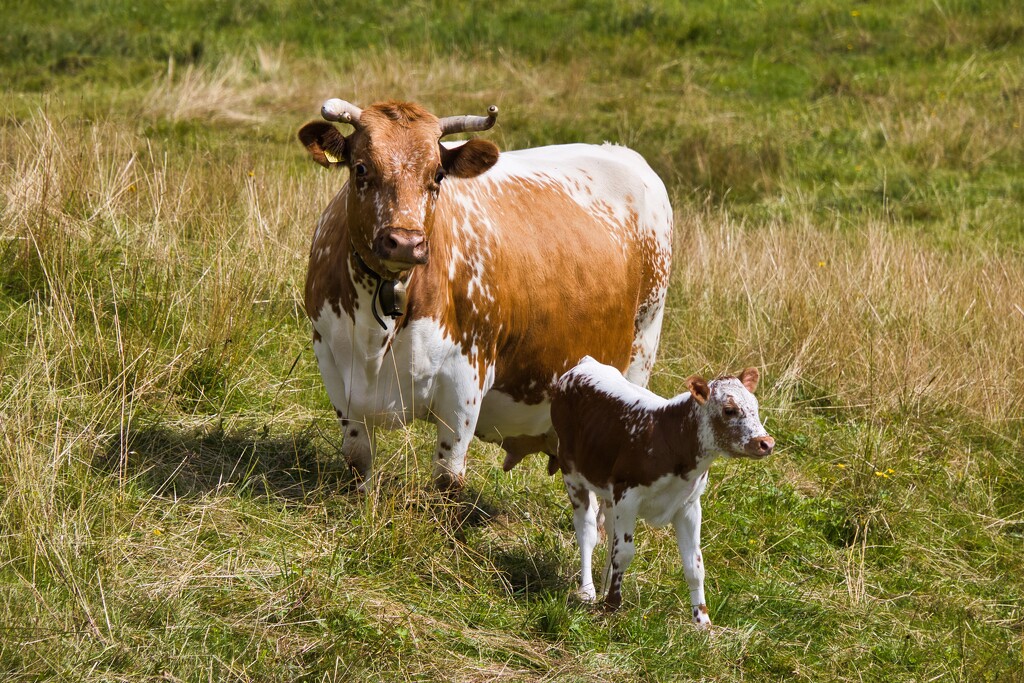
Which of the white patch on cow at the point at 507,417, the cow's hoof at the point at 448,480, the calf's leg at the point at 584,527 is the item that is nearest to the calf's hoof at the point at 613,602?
the calf's leg at the point at 584,527

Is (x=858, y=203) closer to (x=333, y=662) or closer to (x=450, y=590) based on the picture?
(x=450, y=590)

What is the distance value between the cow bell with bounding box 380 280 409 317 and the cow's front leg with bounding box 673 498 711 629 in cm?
145

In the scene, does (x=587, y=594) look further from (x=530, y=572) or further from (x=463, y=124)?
(x=463, y=124)

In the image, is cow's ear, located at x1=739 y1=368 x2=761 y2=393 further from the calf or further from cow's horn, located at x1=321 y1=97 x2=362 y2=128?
cow's horn, located at x1=321 y1=97 x2=362 y2=128

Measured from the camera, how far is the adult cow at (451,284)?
194 inches

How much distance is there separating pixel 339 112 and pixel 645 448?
1872 millimetres

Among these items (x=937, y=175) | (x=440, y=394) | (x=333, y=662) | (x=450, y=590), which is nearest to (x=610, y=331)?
(x=440, y=394)

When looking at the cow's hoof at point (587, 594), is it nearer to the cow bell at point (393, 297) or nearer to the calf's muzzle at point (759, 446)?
the calf's muzzle at point (759, 446)

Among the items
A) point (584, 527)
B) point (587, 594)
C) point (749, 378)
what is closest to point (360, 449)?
point (584, 527)

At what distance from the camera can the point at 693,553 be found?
5023 millimetres

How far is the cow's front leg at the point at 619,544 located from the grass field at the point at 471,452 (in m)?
0.12

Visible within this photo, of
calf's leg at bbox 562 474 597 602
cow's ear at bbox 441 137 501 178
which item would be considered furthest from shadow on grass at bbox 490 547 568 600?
cow's ear at bbox 441 137 501 178

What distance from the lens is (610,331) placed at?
6.36 m

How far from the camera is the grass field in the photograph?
4.63 metres
